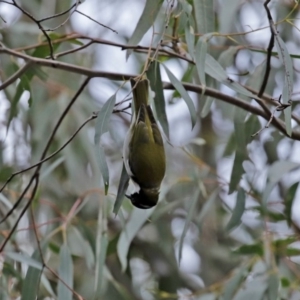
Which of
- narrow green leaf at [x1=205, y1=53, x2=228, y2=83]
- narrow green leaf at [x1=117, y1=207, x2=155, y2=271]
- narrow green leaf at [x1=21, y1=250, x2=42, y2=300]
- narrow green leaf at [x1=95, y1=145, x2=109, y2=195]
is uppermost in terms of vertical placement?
narrow green leaf at [x1=205, y1=53, x2=228, y2=83]

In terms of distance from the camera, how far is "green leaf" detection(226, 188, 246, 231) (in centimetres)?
155

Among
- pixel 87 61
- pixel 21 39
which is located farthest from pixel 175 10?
pixel 87 61

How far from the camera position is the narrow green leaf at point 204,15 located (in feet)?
4.45

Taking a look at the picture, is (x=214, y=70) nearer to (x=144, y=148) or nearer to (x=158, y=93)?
(x=158, y=93)

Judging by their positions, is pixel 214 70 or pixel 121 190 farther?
pixel 214 70

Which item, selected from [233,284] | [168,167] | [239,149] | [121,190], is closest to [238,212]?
[239,149]

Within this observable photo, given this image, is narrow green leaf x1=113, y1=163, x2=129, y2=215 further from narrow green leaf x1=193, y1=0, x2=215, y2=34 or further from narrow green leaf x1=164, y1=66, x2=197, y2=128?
narrow green leaf x1=193, y1=0, x2=215, y2=34

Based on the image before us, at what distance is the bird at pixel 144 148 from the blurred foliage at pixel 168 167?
0.06 meters

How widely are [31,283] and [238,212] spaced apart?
1.54 feet

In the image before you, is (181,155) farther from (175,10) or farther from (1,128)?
(175,10)

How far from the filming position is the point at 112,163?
2.71 metres

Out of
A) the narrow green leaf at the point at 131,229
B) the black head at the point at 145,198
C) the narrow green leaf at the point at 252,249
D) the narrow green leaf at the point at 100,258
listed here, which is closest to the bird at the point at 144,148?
the black head at the point at 145,198

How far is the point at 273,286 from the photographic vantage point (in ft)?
5.34

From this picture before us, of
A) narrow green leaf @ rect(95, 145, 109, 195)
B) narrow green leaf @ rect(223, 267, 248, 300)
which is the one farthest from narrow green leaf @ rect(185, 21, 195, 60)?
narrow green leaf @ rect(223, 267, 248, 300)
